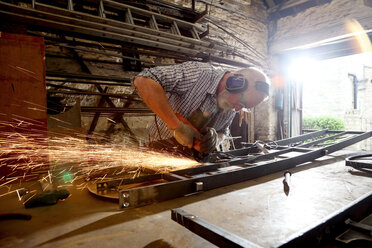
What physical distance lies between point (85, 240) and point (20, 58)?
218cm

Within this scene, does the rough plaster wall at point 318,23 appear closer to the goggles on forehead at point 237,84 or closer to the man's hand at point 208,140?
the goggles on forehead at point 237,84

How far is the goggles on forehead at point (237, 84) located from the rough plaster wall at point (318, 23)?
4852 millimetres

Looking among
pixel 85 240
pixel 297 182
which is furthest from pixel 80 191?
pixel 297 182

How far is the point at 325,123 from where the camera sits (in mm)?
16266

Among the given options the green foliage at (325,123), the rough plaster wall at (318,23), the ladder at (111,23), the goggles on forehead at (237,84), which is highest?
the rough plaster wall at (318,23)

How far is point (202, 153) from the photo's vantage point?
2236 mm

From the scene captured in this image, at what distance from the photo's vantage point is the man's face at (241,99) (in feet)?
6.57

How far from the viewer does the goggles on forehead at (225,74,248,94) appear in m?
1.98

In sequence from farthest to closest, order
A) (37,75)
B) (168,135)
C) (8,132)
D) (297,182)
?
(168,135) → (37,75) → (8,132) → (297,182)

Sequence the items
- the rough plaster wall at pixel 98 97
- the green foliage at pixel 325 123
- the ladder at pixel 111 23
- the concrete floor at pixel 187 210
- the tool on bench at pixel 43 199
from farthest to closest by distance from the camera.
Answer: the green foliage at pixel 325 123
the rough plaster wall at pixel 98 97
the ladder at pixel 111 23
the tool on bench at pixel 43 199
the concrete floor at pixel 187 210

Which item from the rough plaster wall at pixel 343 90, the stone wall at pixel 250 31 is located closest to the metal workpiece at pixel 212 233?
the stone wall at pixel 250 31

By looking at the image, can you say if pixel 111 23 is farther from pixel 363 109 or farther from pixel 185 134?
pixel 363 109

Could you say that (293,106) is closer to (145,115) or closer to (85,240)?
(145,115)

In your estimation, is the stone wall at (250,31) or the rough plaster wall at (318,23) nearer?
the rough plaster wall at (318,23)
